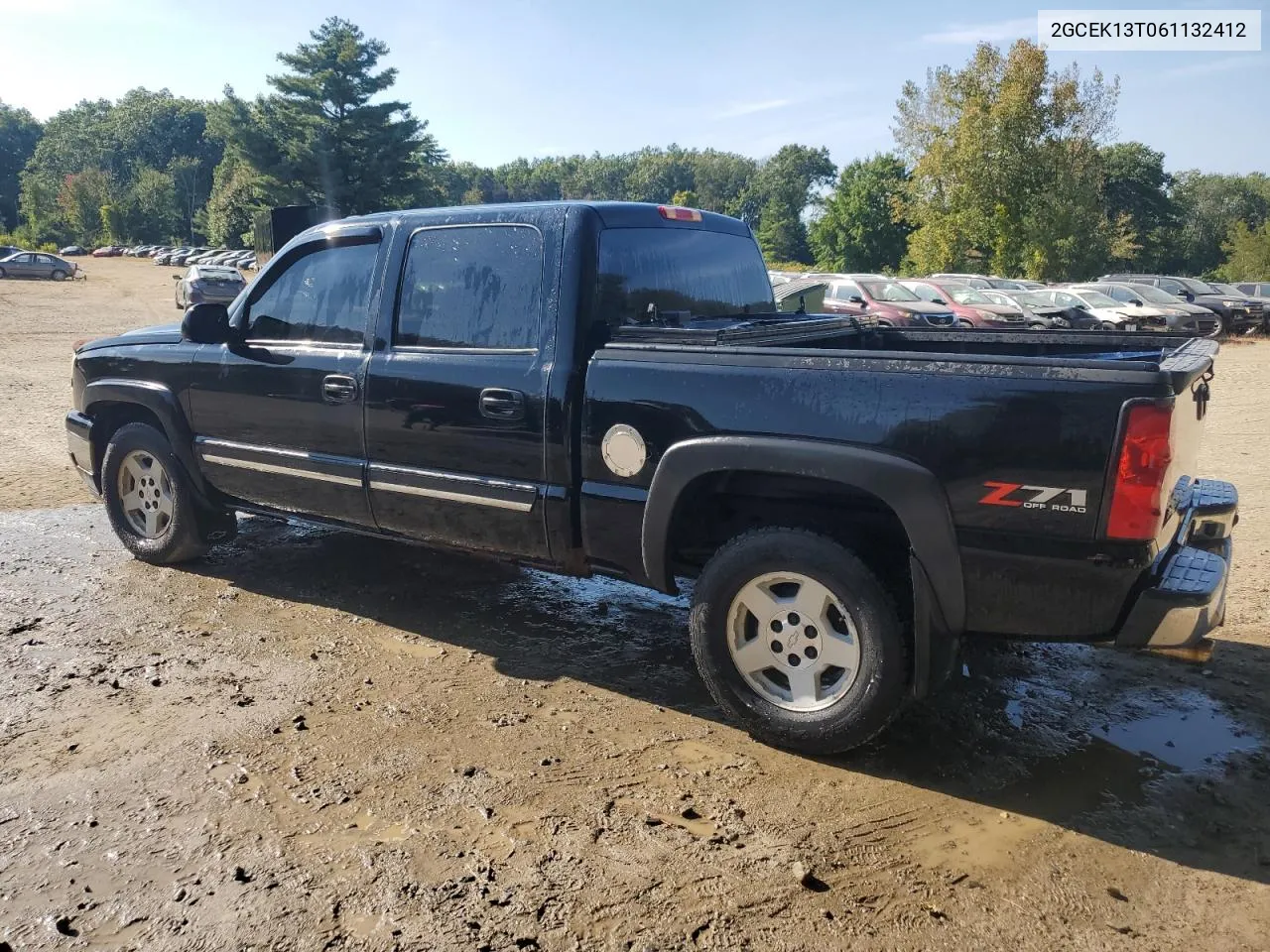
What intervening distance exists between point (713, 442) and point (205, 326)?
3.00m

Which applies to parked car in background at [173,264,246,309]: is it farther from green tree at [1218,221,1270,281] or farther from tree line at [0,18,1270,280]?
green tree at [1218,221,1270,281]

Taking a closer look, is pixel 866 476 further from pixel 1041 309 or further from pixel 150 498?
pixel 1041 309

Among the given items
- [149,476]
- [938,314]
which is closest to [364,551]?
[149,476]

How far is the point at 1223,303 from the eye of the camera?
89.4ft

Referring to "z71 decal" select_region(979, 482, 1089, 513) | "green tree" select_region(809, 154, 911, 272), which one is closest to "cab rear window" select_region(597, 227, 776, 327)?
"z71 decal" select_region(979, 482, 1089, 513)

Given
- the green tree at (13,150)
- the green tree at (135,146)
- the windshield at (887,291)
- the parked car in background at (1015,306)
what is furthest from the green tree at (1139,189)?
the green tree at (13,150)

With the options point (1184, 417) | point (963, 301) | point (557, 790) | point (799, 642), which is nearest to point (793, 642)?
point (799, 642)

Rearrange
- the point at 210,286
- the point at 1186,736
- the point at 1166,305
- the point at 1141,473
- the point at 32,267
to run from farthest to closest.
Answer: the point at 32,267
the point at 210,286
the point at 1166,305
the point at 1186,736
the point at 1141,473

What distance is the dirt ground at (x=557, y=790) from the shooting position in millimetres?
2586

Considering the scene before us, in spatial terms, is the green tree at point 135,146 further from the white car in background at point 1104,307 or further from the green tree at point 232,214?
the white car in background at point 1104,307

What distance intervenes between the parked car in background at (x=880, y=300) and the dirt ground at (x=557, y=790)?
13.6 meters

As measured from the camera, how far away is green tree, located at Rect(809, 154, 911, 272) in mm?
64562

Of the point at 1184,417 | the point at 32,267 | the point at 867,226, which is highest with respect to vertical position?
the point at 867,226

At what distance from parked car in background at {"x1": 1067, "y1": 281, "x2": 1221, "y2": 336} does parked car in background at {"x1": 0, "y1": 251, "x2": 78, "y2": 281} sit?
4457 cm
